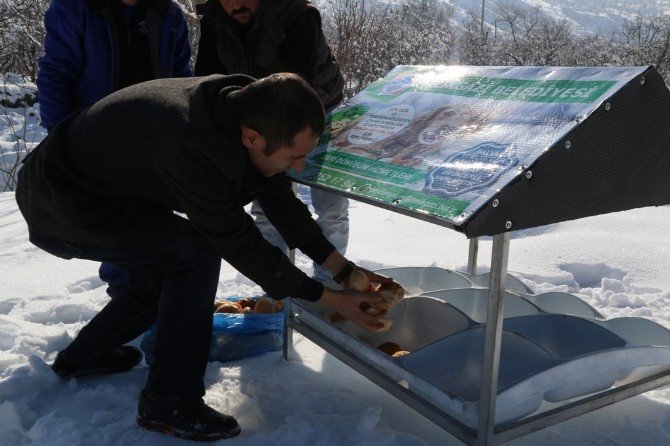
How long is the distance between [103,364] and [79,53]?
1347 mm

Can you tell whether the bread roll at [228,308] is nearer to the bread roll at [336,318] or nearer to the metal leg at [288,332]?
the metal leg at [288,332]

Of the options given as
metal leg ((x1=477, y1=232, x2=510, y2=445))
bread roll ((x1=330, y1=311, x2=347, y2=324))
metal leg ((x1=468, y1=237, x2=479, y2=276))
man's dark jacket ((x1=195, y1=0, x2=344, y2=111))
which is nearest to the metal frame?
metal leg ((x1=477, y1=232, x2=510, y2=445))

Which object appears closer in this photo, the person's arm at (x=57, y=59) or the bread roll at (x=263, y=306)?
the person's arm at (x=57, y=59)

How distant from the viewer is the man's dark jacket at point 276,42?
2906 millimetres

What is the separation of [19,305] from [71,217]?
167 centimetres

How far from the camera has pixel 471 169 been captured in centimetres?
189

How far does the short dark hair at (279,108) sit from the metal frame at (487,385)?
0.63 m

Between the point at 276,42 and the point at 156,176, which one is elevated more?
the point at 276,42

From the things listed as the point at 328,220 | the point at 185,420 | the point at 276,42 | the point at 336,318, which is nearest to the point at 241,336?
the point at 336,318

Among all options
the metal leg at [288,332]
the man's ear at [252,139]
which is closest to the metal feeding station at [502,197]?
the metal leg at [288,332]

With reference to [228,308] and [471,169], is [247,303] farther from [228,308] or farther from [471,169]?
[471,169]

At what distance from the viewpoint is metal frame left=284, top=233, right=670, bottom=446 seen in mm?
1859

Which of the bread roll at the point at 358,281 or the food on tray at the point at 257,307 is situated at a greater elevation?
the bread roll at the point at 358,281

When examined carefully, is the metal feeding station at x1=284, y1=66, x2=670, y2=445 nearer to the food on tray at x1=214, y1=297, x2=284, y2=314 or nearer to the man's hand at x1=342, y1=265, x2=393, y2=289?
the man's hand at x1=342, y1=265, x2=393, y2=289
